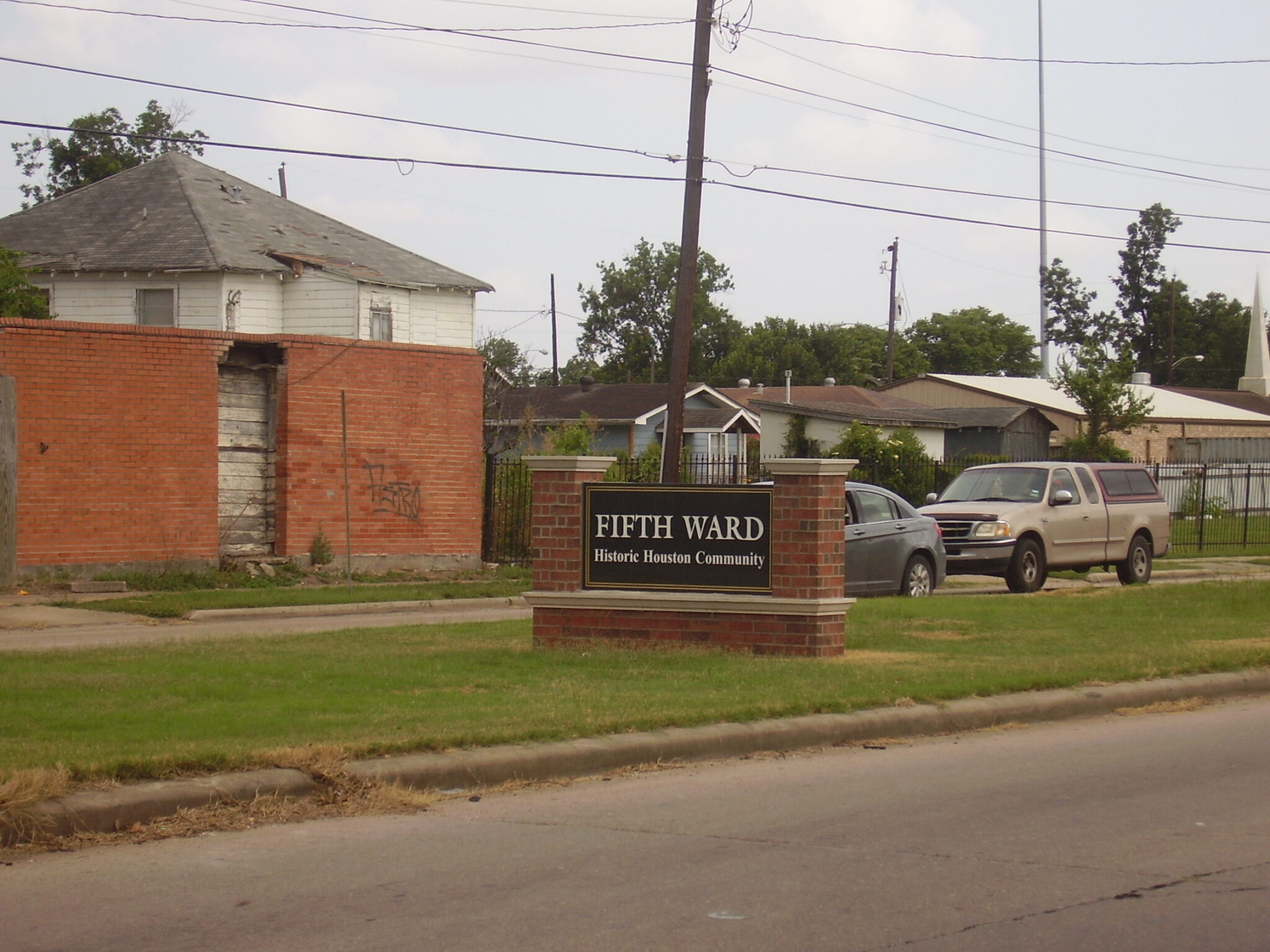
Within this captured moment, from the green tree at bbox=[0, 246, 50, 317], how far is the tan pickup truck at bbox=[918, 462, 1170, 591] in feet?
48.8

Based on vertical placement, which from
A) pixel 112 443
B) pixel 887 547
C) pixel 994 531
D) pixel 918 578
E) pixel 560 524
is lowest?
pixel 918 578

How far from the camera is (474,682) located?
10000 mm

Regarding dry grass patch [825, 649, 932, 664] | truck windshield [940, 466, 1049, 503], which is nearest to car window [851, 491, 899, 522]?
truck windshield [940, 466, 1049, 503]

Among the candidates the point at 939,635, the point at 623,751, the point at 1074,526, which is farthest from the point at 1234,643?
the point at 1074,526

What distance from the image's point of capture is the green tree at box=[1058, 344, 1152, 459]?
3928 cm

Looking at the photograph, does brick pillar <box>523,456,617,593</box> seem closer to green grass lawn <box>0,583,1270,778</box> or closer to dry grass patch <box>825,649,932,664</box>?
green grass lawn <box>0,583,1270,778</box>

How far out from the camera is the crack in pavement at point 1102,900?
507cm

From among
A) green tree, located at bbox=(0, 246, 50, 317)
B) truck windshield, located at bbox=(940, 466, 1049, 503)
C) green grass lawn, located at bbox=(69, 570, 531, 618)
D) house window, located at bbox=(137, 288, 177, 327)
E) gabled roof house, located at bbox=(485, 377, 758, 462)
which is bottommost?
green grass lawn, located at bbox=(69, 570, 531, 618)

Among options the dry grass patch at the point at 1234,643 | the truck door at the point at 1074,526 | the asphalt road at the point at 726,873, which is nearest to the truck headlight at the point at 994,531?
the truck door at the point at 1074,526

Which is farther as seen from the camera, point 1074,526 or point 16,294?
point 16,294

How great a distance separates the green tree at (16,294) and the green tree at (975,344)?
75.3 m

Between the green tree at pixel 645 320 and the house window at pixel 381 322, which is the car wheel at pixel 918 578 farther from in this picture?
the green tree at pixel 645 320

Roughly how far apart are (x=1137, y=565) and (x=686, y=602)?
12.7 metres

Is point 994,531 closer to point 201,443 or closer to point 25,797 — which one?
point 201,443
